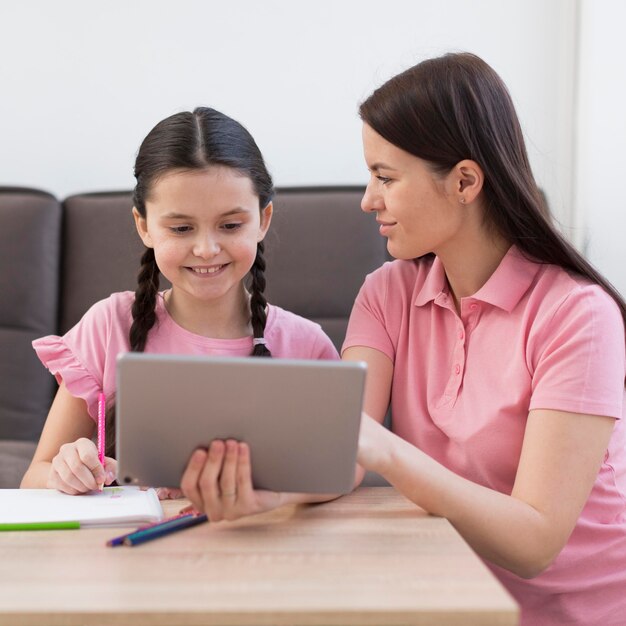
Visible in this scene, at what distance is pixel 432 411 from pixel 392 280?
232 millimetres

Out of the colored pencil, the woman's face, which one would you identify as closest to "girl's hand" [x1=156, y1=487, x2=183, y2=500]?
the colored pencil

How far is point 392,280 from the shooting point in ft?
4.74

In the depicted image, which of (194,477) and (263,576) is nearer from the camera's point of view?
(263,576)

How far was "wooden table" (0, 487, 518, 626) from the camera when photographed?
29.4 inches

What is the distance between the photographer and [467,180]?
1.30 metres

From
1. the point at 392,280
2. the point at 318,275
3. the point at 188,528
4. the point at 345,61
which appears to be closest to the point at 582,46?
the point at 345,61

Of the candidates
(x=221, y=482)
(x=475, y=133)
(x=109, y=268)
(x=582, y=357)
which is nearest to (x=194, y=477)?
(x=221, y=482)

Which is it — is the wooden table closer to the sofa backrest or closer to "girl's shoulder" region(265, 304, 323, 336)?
"girl's shoulder" region(265, 304, 323, 336)

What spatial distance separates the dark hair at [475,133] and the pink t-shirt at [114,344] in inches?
17.9

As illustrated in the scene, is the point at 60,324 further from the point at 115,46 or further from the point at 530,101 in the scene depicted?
the point at 530,101

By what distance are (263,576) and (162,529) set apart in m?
0.18

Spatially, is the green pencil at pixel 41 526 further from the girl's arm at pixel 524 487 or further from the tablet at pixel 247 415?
the girl's arm at pixel 524 487

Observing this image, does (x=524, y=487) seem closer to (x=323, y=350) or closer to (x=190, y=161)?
(x=323, y=350)

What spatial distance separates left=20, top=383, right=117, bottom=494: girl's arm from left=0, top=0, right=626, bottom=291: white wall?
43.5 inches
